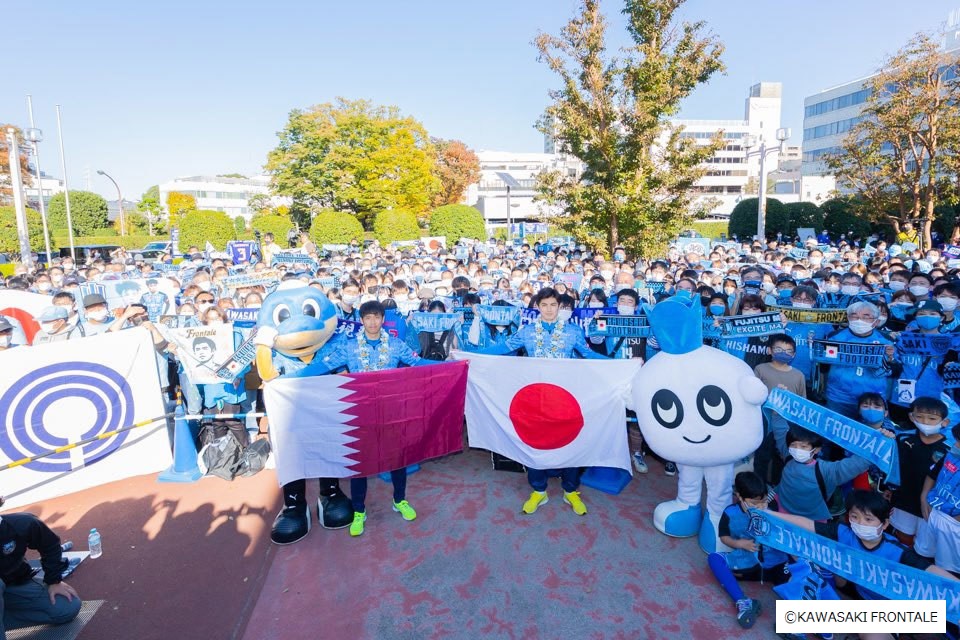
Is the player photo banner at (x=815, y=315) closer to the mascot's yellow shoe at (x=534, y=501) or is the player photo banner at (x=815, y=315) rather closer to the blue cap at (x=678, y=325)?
the blue cap at (x=678, y=325)

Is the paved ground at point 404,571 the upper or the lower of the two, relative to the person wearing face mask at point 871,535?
lower

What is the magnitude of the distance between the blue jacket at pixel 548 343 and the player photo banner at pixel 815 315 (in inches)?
98.2

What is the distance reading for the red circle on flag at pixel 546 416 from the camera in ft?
17.4

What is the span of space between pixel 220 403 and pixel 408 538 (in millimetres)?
2971

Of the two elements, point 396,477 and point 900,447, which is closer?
point 900,447

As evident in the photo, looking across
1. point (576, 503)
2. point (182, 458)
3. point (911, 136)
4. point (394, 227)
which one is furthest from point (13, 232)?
point (911, 136)

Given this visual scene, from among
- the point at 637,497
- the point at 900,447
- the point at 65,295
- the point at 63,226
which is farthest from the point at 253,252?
the point at 63,226

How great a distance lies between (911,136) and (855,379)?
768 inches

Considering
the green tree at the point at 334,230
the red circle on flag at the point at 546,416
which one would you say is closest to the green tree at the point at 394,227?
the green tree at the point at 334,230

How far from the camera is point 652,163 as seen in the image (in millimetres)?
13516

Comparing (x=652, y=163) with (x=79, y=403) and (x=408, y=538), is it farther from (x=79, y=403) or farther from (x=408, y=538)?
(x=79, y=403)

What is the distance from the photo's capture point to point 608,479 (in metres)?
5.65

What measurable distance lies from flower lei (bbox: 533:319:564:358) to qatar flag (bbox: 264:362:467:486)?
2.56 ft

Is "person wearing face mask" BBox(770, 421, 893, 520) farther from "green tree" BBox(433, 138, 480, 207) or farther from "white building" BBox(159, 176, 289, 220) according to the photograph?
"white building" BBox(159, 176, 289, 220)
